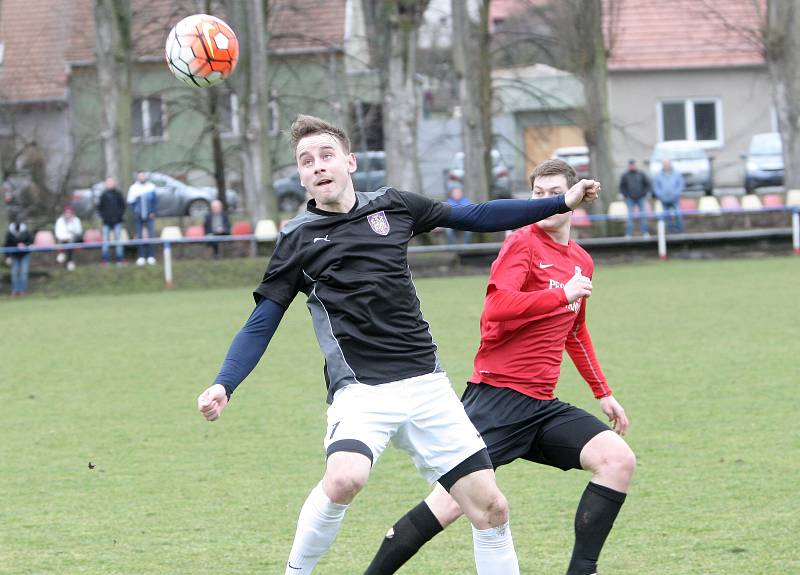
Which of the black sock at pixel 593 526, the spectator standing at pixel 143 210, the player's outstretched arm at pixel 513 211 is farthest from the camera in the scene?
the spectator standing at pixel 143 210

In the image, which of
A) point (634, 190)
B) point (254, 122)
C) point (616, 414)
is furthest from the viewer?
point (254, 122)

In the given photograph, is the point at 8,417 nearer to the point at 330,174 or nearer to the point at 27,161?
the point at 330,174

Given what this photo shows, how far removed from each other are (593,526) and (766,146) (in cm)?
2996

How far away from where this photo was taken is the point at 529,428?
15.5 ft

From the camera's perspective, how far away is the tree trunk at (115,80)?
24.7m

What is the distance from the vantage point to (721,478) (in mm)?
6469

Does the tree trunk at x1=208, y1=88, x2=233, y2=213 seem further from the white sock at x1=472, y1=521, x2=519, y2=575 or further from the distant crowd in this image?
the white sock at x1=472, y1=521, x2=519, y2=575

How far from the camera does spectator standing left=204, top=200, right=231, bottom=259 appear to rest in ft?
77.8

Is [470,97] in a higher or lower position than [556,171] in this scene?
higher

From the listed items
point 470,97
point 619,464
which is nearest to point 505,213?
point 619,464

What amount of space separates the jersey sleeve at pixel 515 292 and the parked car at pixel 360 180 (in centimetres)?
2267

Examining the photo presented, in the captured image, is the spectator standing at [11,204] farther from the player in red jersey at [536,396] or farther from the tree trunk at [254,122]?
the player in red jersey at [536,396]

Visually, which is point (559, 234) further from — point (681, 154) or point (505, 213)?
point (681, 154)

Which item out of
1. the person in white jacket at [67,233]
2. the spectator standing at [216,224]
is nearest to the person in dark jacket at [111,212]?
the person in white jacket at [67,233]
